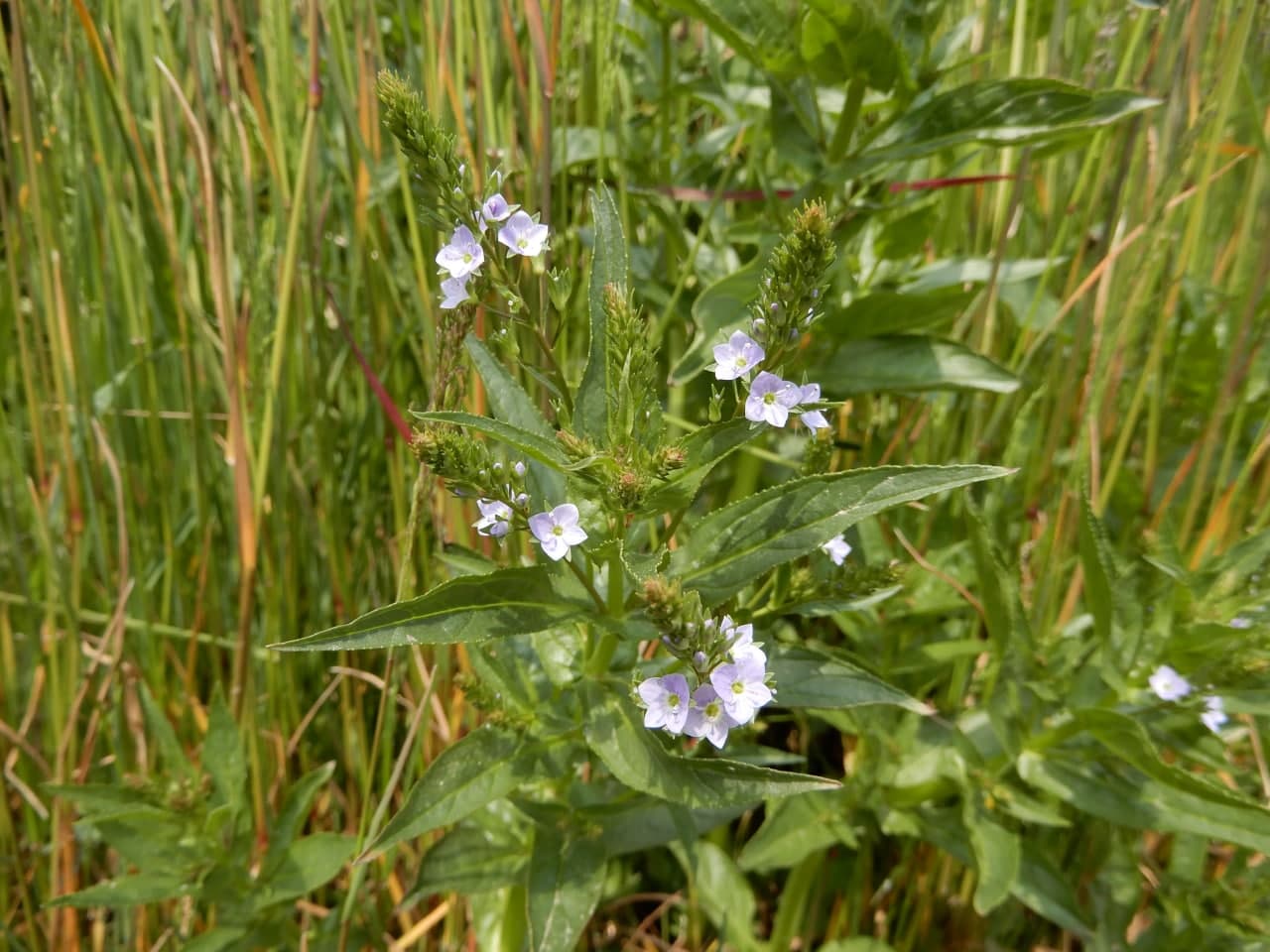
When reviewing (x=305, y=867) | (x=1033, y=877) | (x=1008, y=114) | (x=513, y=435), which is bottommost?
(x=1033, y=877)

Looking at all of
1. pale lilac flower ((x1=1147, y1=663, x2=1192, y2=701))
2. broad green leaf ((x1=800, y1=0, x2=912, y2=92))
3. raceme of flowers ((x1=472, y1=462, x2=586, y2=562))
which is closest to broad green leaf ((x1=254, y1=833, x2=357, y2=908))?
raceme of flowers ((x1=472, y1=462, x2=586, y2=562))

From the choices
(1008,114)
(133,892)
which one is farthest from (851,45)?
(133,892)

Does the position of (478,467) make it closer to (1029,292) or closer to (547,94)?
(547,94)

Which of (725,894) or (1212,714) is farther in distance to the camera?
(725,894)

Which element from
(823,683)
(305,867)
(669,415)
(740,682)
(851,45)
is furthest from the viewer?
(669,415)

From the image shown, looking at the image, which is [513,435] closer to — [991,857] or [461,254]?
[461,254]

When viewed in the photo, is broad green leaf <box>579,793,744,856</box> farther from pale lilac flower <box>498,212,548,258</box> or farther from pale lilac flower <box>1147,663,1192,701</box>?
pale lilac flower <box>498,212,548,258</box>
